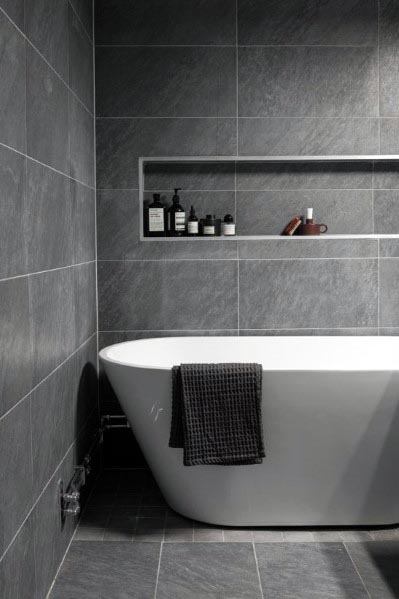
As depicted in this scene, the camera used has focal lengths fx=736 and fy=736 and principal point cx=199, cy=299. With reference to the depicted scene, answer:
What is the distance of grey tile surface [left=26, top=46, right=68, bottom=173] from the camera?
2.24 metres

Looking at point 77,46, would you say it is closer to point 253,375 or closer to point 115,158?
point 115,158

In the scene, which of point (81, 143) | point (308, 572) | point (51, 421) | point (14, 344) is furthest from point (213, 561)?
point (81, 143)

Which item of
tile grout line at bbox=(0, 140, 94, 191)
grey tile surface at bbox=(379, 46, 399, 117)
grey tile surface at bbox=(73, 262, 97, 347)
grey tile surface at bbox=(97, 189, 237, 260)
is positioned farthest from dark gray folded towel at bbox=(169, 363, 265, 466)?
grey tile surface at bbox=(379, 46, 399, 117)

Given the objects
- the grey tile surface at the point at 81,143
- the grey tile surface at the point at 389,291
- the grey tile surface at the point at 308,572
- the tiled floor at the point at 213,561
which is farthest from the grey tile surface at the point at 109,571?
the grey tile surface at the point at 389,291

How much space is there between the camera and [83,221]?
10.8ft

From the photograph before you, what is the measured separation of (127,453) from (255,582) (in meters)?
1.41

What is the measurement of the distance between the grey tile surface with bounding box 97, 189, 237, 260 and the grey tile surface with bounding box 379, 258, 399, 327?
0.76 meters

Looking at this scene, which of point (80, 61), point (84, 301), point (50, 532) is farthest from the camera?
point (84, 301)

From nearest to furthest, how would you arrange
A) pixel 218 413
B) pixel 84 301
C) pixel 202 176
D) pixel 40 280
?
pixel 40 280
pixel 218 413
pixel 84 301
pixel 202 176

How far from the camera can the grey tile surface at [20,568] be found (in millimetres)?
1899

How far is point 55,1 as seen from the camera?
2627 millimetres

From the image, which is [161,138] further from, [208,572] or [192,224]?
[208,572]

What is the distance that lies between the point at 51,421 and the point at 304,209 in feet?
6.16

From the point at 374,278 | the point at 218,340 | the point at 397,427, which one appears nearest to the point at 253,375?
the point at 397,427
